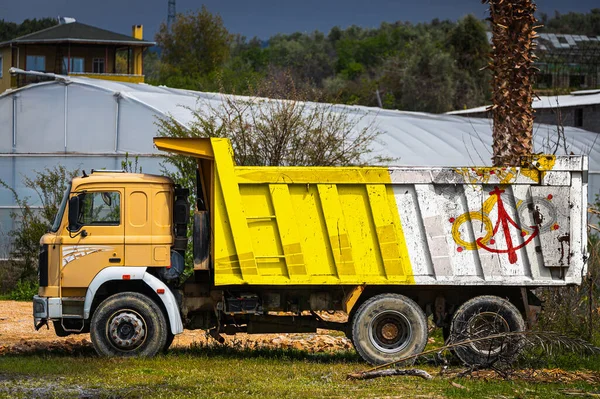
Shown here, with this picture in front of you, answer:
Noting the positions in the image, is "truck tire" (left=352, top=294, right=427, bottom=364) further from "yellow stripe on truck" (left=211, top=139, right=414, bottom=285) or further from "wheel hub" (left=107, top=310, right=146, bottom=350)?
"wheel hub" (left=107, top=310, right=146, bottom=350)

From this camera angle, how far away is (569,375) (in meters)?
12.0

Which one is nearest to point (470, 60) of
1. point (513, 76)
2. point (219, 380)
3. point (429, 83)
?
point (429, 83)

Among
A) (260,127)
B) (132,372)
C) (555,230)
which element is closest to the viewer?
(132,372)

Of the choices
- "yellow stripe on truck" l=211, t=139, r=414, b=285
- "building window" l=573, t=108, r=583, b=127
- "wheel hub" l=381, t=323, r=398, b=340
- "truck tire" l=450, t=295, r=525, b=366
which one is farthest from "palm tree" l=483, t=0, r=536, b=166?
"building window" l=573, t=108, r=583, b=127

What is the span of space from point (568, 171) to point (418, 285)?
2.53m

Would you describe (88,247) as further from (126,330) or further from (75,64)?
(75,64)

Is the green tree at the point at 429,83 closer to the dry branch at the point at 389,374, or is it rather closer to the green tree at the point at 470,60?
the green tree at the point at 470,60

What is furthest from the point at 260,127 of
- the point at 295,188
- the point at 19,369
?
the point at 19,369

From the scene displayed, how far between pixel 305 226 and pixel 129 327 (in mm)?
2795

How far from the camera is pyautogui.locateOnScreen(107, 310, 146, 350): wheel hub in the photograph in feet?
42.5

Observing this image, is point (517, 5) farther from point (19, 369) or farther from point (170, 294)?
point (19, 369)

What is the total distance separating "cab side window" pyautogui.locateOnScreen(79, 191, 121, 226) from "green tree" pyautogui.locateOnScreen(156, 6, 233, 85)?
206ft

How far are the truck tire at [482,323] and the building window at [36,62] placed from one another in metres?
52.8

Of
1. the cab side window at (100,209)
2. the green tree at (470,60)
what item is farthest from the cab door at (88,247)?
the green tree at (470,60)
